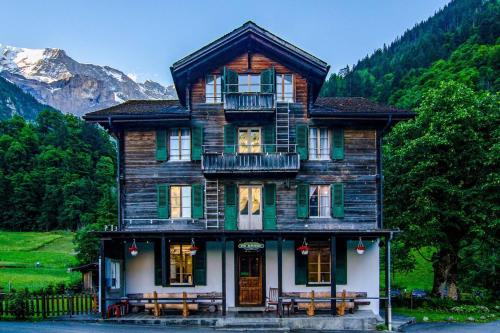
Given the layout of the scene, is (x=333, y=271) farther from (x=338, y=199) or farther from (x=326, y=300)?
(x=338, y=199)

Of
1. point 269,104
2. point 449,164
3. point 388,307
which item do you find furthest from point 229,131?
point 449,164

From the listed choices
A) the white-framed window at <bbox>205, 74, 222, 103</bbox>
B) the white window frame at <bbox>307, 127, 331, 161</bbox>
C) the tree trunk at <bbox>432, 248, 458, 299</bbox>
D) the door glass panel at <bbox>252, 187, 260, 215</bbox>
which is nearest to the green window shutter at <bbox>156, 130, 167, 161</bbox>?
the white-framed window at <bbox>205, 74, 222, 103</bbox>

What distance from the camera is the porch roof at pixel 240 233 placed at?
23875mm

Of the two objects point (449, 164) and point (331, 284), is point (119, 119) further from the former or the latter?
point (449, 164)

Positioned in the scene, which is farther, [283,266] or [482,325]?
[283,266]

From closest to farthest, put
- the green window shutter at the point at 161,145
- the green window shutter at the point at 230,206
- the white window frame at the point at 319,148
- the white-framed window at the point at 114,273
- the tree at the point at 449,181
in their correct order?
the white-framed window at the point at 114,273, the green window shutter at the point at 230,206, the green window shutter at the point at 161,145, the white window frame at the point at 319,148, the tree at the point at 449,181

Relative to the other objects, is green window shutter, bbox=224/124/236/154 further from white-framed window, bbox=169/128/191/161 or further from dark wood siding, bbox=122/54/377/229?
white-framed window, bbox=169/128/191/161

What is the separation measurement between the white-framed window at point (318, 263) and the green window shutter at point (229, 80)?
860 cm

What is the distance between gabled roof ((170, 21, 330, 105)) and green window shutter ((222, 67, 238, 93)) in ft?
2.09

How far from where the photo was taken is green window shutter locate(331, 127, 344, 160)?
2634 cm

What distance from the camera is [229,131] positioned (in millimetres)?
26484

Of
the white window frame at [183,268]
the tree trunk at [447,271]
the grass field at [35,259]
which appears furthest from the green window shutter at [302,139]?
the grass field at [35,259]

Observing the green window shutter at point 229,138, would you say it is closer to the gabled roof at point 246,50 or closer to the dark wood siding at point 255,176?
the dark wood siding at point 255,176

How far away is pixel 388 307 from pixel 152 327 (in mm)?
10145
